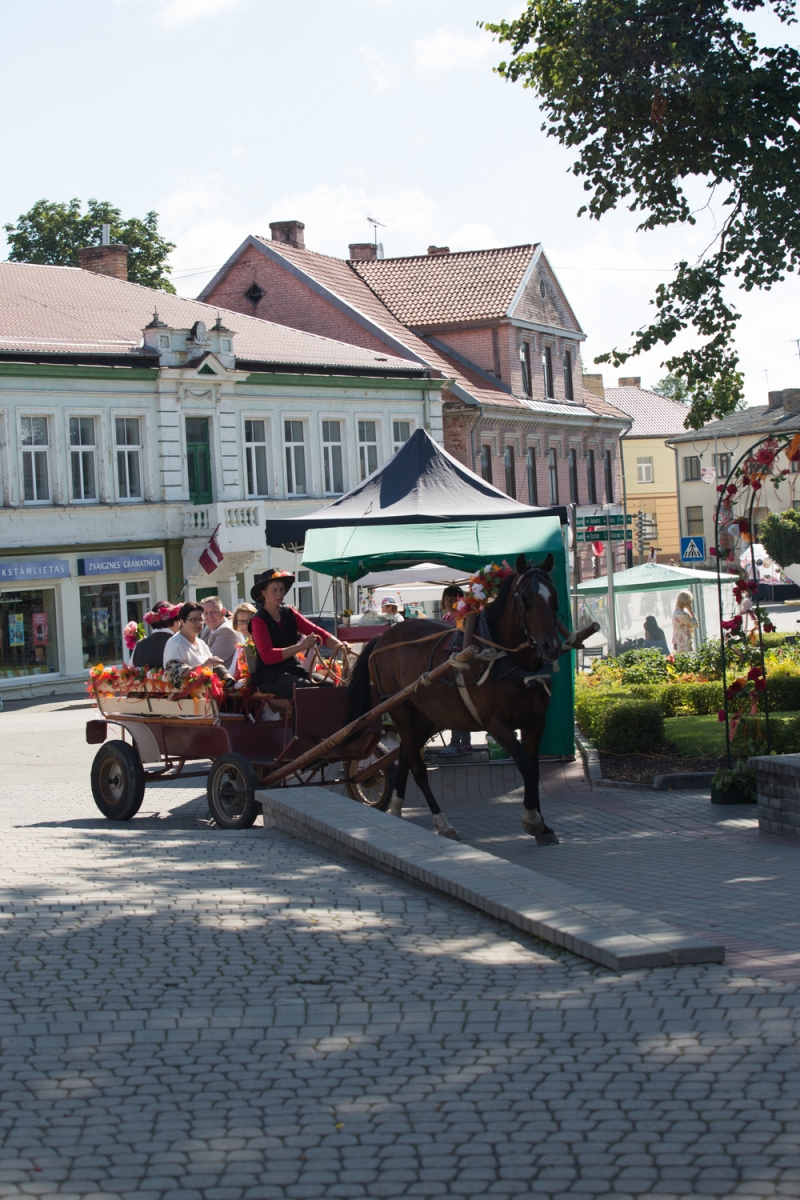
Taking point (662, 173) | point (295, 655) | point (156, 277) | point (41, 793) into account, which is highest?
point (156, 277)

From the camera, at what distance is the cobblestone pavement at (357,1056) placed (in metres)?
3.97

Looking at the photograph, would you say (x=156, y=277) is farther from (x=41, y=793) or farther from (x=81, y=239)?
(x=41, y=793)

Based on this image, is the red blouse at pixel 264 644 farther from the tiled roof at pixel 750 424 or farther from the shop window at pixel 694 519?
the shop window at pixel 694 519

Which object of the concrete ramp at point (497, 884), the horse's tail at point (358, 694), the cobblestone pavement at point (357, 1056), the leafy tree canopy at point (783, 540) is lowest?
the cobblestone pavement at point (357, 1056)

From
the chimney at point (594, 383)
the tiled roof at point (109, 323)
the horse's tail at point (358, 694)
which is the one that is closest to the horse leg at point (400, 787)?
the horse's tail at point (358, 694)

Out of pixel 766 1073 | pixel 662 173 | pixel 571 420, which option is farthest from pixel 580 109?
pixel 571 420

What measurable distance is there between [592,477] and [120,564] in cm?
2721

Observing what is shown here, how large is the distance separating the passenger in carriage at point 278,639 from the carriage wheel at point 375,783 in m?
0.85

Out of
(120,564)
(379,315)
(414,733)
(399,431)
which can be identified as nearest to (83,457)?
(120,564)

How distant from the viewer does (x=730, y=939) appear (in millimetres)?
6699

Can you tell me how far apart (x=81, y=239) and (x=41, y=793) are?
43.1 metres

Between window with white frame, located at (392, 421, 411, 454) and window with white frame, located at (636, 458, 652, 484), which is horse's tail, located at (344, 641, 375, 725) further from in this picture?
window with white frame, located at (636, 458, 652, 484)

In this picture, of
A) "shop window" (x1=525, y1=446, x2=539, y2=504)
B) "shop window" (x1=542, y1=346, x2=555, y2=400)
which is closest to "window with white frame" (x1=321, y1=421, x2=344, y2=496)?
"shop window" (x1=525, y1=446, x2=539, y2=504)

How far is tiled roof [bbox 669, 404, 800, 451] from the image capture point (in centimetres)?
7769
